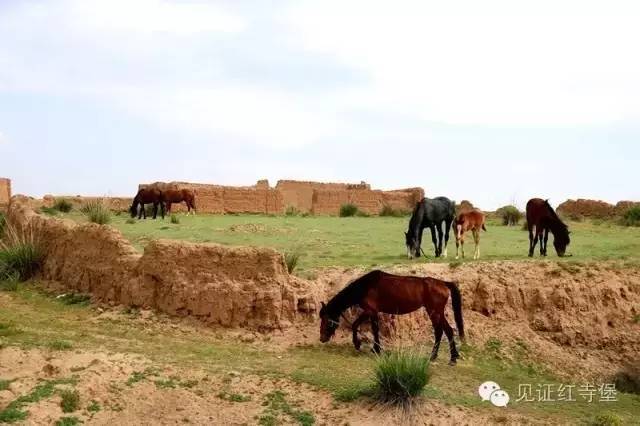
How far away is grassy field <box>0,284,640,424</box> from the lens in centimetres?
1194

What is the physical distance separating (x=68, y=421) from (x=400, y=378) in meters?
4.52

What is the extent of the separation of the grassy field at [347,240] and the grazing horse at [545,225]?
1.36 ft

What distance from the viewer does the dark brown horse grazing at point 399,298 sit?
1320cm

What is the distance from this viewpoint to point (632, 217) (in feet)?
108

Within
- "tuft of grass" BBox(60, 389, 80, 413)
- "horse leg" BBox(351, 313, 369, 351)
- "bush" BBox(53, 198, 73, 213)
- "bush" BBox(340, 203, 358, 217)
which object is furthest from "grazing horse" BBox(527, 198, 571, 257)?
"bush" BBox(53, 198, 73, 213)

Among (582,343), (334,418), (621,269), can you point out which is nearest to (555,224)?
(621,269)

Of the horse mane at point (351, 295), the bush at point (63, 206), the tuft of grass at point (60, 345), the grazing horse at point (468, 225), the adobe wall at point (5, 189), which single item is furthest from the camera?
Result: the adobe wall at point (5, 189)

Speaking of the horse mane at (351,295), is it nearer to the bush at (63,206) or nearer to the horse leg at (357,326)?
the horse leg at (357,326)

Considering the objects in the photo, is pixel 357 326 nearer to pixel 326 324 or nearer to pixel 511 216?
pixel 326 324

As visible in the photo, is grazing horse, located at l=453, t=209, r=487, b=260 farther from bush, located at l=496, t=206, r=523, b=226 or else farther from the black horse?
bush, located at l=496, t=206, r=523, b=226

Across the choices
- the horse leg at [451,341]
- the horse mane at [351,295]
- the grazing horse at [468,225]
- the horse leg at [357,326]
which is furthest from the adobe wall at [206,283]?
the grazing horse at [468,225]

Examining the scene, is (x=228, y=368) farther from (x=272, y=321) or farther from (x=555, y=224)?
(x=555, y=224)

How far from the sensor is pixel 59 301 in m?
15.8

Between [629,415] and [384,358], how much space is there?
4052 mm
